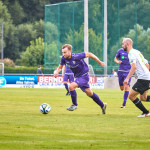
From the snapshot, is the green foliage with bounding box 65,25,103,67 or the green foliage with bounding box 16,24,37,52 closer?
the green foliage with bounding box 65,25,103,67

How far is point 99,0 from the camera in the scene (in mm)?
44812

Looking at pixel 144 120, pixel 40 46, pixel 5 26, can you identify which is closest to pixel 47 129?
pixel 144 120

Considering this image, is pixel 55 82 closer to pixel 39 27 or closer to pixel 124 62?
pixel 124 62

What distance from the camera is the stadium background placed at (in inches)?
1631

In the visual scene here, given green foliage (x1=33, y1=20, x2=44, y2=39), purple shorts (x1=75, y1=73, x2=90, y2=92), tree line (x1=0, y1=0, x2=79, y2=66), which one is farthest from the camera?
green foliage (x1=33, y1=20, x2=44, y2=39)

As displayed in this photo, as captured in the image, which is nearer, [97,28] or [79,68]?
[79,68]

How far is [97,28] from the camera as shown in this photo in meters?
44.7

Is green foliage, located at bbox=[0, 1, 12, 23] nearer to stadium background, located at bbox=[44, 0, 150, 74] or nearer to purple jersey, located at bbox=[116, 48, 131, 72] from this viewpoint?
stadium background, located at bbox=[44, 0, 150, 74]

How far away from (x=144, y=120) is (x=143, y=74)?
4.17 ft

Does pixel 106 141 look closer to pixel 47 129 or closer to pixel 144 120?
pixel 47 129

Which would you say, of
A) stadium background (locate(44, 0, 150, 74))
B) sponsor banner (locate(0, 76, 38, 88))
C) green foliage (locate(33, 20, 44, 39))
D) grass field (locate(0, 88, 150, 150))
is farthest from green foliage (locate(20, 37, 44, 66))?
grass field (locate(0, 88, 150, 150))

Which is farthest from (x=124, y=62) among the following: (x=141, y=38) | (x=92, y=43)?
(x=92, y=43)

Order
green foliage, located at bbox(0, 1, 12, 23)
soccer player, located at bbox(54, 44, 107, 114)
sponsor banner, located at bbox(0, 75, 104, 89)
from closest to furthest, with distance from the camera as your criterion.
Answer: soccer player, located at bbox(54, 44, 107, 114), sponsor banner, located at bbox(0, 75, 104, 89), green foliage, located at bbox(0, 1, 12, 23)

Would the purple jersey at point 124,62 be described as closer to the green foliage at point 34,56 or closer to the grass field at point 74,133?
the grass field at point 74,133
